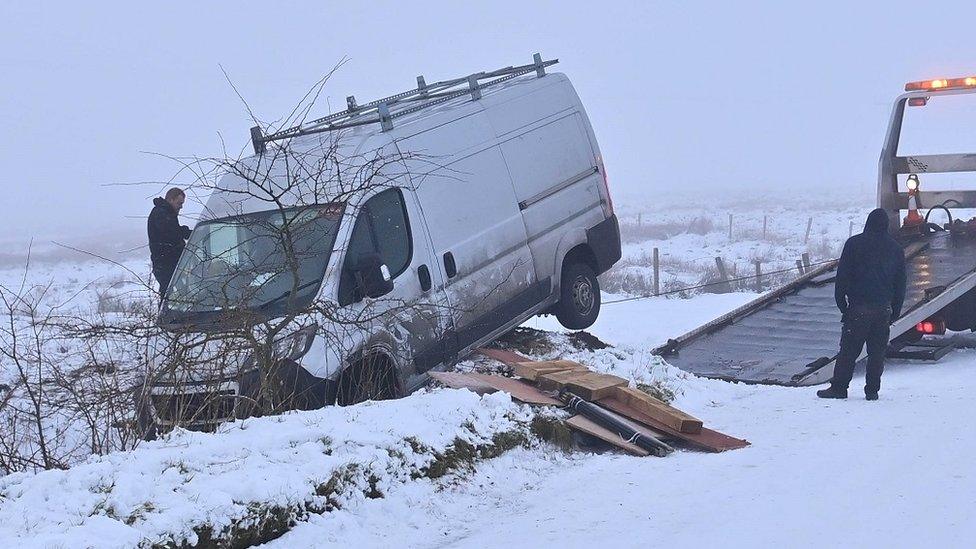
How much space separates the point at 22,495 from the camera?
4.64m

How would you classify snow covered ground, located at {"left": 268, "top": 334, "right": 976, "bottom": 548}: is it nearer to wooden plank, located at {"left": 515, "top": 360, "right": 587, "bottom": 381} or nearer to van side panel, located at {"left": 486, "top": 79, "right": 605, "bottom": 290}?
wooden plank, located at {"left": 515, "top": 360, "right": 587, "bottom": 381}

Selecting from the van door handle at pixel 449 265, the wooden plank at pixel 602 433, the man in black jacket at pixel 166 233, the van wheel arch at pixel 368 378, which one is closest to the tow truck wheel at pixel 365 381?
the van wheel arch at pixel 368 378

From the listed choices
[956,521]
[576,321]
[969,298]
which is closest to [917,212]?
[969,298]

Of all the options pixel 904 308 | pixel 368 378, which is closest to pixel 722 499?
pixel 368 378

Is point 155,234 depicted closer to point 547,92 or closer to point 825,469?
point 547,92

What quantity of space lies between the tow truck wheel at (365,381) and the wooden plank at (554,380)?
1165 mm

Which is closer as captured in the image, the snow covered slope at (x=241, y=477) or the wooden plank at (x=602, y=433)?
the snow covered slope at (x=241, y=477)

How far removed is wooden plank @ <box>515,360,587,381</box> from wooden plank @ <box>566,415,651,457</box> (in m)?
0.76

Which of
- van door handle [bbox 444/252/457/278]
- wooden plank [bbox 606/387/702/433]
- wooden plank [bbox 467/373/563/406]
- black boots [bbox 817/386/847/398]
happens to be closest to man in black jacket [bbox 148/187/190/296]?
van door handle [bbox 444/252/457/278]

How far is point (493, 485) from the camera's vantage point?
5.99 meters

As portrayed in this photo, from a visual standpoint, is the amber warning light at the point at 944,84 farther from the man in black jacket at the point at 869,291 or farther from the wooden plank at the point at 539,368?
the wooden plank at the point at 539,368

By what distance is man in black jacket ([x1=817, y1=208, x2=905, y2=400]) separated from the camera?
8.96m

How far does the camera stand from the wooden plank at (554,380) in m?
7.57

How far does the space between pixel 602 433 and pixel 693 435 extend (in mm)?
637
